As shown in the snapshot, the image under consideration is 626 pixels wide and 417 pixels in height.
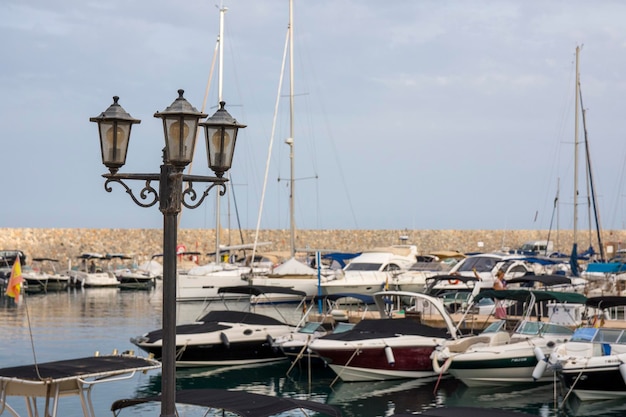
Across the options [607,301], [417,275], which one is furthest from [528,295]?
[417,275]

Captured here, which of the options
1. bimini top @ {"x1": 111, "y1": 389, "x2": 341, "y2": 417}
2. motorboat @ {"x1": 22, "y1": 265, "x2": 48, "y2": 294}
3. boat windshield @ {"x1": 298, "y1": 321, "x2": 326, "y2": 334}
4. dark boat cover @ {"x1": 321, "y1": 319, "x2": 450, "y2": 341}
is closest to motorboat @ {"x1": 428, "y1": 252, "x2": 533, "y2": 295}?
boat windshield @ {"x1": 298, "y1": 321, "x2": 326, "y2": 334}

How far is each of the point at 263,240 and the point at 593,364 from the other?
218 ft

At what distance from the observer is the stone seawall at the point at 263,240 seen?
79.1m

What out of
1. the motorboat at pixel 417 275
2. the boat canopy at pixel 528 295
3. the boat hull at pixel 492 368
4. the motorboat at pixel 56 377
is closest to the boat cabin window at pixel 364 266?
the motorboat at pixel 417 275

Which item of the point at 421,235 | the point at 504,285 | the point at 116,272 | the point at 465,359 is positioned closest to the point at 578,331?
the point at 465,359

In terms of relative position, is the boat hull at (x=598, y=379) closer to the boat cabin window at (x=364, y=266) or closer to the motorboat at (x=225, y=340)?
the motorboat at (x=225, y=340)

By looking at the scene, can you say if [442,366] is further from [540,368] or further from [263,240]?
[263,240]

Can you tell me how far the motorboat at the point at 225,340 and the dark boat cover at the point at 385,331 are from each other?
247 cm

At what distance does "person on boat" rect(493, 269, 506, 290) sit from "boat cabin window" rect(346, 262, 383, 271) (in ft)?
24.5

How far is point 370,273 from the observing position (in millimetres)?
47031

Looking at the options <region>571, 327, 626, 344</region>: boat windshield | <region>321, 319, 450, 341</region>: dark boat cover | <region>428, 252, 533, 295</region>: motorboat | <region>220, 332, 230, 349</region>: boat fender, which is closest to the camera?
<region>571, 327, 626, 344</region>: boat windshield

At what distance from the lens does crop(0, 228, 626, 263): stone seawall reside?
7912 centimetres

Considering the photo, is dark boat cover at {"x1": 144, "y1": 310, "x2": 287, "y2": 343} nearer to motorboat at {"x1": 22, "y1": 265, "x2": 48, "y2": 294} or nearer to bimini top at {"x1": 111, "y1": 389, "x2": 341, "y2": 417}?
bimini top at {"x1": 111, "y1": 389, "x2": 341, "y2": 417}

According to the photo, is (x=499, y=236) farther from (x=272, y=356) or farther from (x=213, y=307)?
(x=272, y=356)
